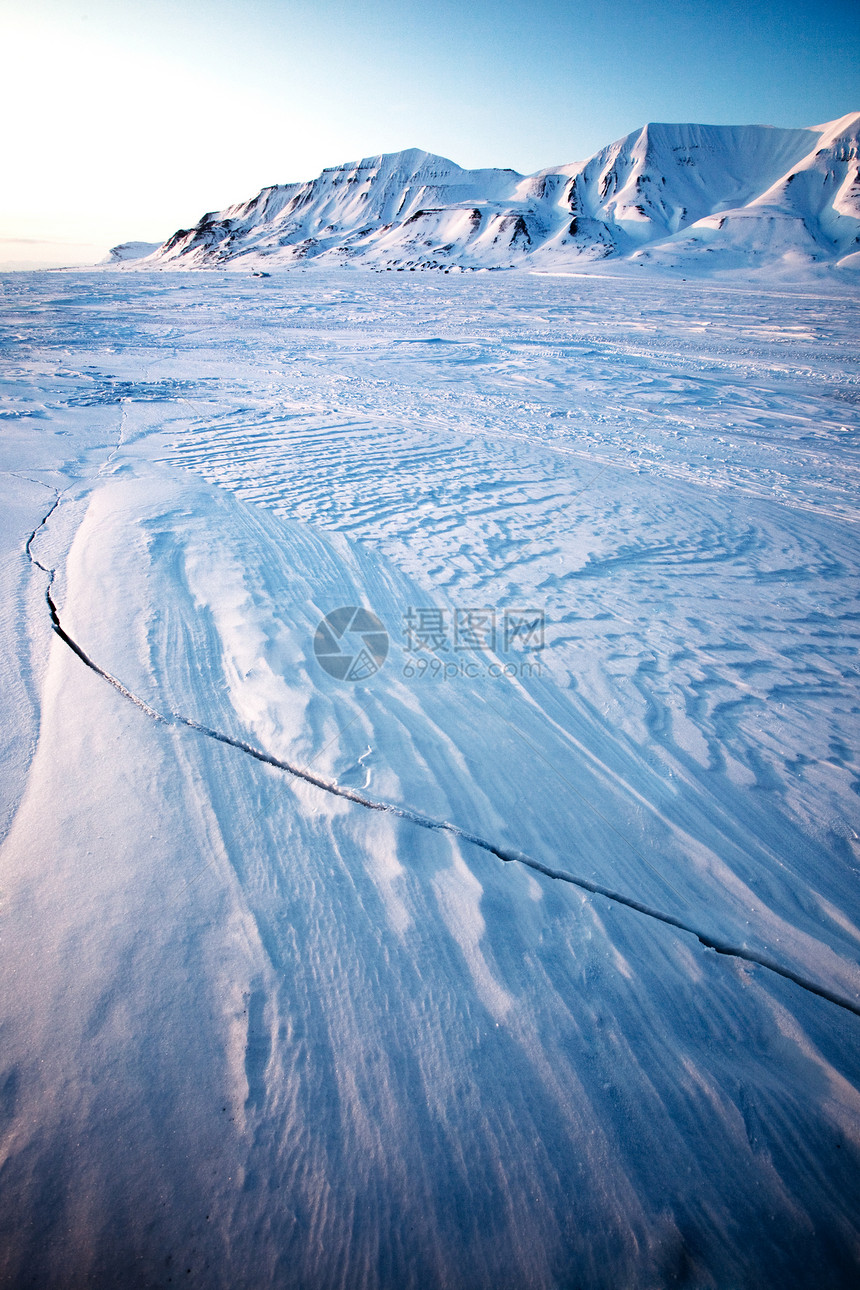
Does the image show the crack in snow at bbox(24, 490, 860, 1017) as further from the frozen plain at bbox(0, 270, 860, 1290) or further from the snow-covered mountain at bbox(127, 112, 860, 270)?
the snow-covered mountain at bbox(127, 112, 860, 270)

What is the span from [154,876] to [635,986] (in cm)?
145

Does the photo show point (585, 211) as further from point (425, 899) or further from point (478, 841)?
point (425, 899)

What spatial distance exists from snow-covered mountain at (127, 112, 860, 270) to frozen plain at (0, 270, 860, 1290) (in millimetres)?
36009

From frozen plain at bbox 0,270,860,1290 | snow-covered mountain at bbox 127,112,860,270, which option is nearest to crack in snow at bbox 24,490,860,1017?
frozen plain at bbox 0,270,860,1290

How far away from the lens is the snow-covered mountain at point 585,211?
3581cm

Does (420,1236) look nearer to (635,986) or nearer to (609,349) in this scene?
(635,986)

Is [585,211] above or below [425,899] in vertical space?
above

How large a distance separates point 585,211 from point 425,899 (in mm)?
69339

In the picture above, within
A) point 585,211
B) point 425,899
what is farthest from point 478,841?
point 585,211

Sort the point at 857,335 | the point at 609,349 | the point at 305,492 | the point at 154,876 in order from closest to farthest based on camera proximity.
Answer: the point at 154,876
the point at 305,492
the point at 609,349
the point at 857,335

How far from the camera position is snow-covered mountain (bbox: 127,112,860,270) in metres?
35.8

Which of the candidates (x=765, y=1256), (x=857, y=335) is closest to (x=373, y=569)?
(x=765, y=1256)

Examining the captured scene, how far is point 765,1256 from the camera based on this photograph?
1.12 m

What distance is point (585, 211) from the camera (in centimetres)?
5281
